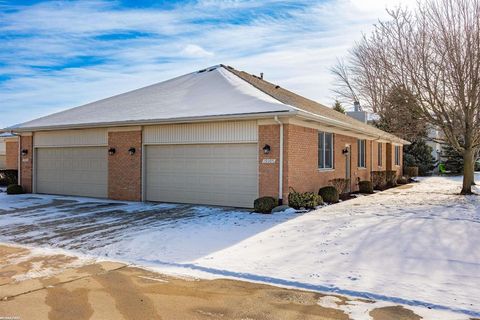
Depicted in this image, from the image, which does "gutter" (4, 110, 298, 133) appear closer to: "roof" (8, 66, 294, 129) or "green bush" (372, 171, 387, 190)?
"roof" (8, 66, 294, 129)

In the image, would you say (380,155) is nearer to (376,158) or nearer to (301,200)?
(376,158)

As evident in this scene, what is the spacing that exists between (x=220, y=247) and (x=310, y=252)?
1.68m

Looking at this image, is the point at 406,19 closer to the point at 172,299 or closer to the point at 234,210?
the point at 234,210

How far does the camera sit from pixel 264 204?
12109 millimetres

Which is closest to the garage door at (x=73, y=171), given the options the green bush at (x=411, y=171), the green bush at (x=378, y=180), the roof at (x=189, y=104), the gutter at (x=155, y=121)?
the gutter at (x=155, y=121)

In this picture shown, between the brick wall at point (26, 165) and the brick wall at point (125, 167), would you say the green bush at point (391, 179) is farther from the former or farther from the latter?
the brick wall at point (26, 165)

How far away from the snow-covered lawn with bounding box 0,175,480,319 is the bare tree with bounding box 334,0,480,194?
4.82 metres

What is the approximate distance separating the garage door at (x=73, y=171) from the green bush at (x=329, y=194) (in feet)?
27.1

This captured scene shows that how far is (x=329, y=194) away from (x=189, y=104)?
589cm

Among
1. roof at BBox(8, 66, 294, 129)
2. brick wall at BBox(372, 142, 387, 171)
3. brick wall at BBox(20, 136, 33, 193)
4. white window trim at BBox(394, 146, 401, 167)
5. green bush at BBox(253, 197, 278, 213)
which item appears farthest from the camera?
white window trim at BBox(394, 146, 401, 167)

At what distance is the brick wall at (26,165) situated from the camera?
60.3 ft

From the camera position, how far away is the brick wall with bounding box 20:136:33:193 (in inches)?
724

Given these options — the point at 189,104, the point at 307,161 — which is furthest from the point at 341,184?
the point at 189,104

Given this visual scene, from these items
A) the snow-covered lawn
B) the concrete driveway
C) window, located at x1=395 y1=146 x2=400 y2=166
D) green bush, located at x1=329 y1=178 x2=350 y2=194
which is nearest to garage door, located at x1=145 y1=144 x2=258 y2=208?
the concrete driveway
